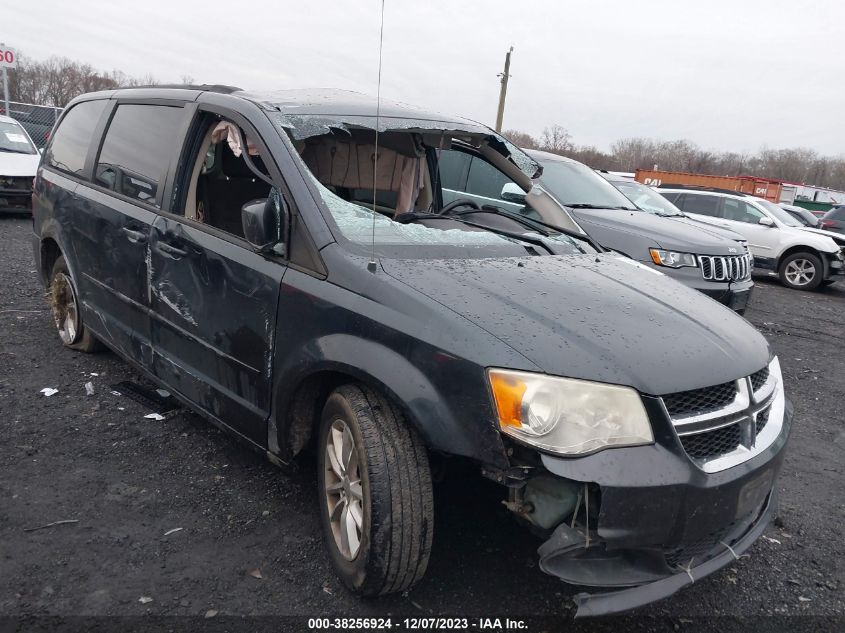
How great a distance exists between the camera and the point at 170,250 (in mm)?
3107

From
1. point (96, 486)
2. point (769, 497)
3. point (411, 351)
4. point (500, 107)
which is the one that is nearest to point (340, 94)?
point (411, 351)

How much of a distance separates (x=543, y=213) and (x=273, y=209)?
1735 mm

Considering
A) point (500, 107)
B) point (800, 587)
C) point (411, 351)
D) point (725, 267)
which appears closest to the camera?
point (411, 351)

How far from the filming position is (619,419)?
76.8 inches

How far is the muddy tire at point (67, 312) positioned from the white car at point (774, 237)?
34.7ft

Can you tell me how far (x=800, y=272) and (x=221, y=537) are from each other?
38.3 ft

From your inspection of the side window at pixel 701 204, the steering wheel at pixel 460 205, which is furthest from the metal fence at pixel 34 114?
the steering wheel at pixel 460 205

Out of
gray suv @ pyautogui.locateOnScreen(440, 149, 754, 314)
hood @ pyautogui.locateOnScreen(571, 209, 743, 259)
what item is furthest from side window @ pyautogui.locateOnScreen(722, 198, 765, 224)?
hood @ pyautogui.locateOnScreen(571, 209, 743, 259)

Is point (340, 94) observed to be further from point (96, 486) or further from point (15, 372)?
point (15, 372)

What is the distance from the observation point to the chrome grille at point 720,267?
638 centimetres

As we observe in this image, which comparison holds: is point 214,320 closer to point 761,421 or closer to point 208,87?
point 208,87

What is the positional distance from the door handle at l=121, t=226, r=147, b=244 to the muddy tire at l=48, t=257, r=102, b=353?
112 cm

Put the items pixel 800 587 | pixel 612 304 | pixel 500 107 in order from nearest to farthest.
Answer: pixel 612 304, pixel 800 587, pixel 500 107

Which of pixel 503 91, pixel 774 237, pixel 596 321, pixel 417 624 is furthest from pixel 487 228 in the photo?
pixel 503 91
